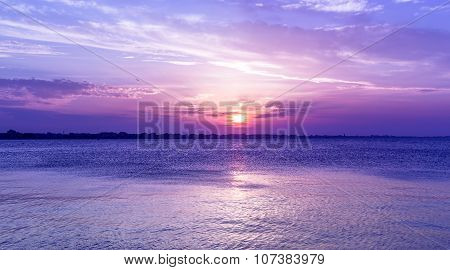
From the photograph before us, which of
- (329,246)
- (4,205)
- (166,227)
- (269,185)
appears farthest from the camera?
(269,185)

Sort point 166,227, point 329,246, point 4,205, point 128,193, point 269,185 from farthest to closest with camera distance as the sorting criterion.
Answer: point 269,185 < point 128,193 < point 4,205 < point 166,227 < point 329,246

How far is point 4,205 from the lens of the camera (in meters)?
14.8

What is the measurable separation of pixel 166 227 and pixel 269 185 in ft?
32.8

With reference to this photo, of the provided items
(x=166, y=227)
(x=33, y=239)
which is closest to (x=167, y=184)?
(x=166, y=227)

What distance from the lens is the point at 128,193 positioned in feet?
59.7

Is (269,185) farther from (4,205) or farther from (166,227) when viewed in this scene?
(4,205)

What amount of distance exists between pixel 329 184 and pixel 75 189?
38.5ft

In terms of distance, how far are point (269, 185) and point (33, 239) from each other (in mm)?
12559

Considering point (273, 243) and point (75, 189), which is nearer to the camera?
point (273, 243)
